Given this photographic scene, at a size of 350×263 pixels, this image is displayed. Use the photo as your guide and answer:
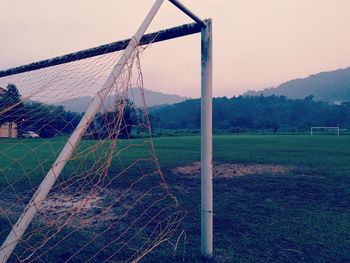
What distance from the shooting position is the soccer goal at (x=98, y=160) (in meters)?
2.12

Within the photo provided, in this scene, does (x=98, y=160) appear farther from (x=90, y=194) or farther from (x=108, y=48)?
(x=108, y=48)

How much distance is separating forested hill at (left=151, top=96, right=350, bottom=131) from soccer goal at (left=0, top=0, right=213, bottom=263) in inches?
3186

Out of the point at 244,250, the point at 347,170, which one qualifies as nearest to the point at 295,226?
the point at 244,250

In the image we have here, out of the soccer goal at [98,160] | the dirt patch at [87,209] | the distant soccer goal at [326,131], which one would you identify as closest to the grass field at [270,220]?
the soccer goal at [98,160]

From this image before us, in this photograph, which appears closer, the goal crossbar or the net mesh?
the net mesh

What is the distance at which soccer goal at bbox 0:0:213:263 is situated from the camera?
6.95 ft

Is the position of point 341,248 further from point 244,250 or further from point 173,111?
point 173,111

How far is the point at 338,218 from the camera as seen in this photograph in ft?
11.8

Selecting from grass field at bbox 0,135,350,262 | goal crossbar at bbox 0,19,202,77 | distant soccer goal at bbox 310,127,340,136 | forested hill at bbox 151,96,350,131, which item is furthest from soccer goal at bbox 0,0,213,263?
forested hill at bbox 151,96,350,131

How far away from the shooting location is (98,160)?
256 centimetres

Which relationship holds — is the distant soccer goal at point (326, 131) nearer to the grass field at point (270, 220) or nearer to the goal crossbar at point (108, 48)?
the grass field at point (270, 220)

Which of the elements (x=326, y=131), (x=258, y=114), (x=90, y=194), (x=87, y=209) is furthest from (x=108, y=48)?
(x=258, y=114)

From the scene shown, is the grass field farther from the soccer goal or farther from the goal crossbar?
the goal crossbar

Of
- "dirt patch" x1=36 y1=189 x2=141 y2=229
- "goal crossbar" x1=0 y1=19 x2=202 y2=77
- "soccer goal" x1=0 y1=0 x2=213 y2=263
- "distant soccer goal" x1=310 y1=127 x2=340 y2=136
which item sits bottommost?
"distant soccer goal" x1=310 y1=127 x2=340 y2=136
